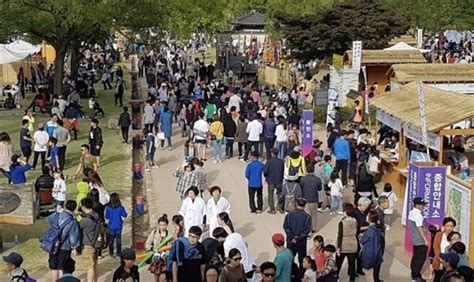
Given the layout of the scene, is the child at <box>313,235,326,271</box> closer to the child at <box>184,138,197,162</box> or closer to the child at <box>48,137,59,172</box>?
the child at <box>48,137,59,172</box>

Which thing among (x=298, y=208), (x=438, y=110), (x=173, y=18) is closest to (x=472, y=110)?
(x=438, y=110)

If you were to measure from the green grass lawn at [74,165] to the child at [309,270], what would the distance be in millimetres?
4879

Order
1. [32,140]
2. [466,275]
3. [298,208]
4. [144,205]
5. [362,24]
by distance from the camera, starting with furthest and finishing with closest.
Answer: [362,24] → [32,140] → [144,205] → [298,208] → [466,275]

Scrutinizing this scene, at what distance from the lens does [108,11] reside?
2852 centimetres

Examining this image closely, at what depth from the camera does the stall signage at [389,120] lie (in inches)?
736

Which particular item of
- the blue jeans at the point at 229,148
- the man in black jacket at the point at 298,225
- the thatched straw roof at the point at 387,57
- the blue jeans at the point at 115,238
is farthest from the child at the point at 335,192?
the thatched straw roof at the point at 387,57

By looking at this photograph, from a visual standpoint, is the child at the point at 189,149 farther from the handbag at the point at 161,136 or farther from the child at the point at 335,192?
the child at the point at 335,192

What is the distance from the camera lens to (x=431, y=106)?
1697 cm

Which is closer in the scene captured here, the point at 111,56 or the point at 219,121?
the point at 219,121

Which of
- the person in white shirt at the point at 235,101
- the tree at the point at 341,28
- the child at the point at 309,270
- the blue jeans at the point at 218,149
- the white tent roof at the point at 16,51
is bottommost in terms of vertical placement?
the blue jeans at the point at 218,149

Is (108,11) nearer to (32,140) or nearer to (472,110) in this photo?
(32,140)

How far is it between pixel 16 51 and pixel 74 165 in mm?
17362

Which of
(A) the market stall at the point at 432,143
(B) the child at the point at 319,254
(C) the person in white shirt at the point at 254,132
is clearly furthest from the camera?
(C) the person in white shirt at the point at 254,132

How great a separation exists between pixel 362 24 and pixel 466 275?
2920 centimetres
